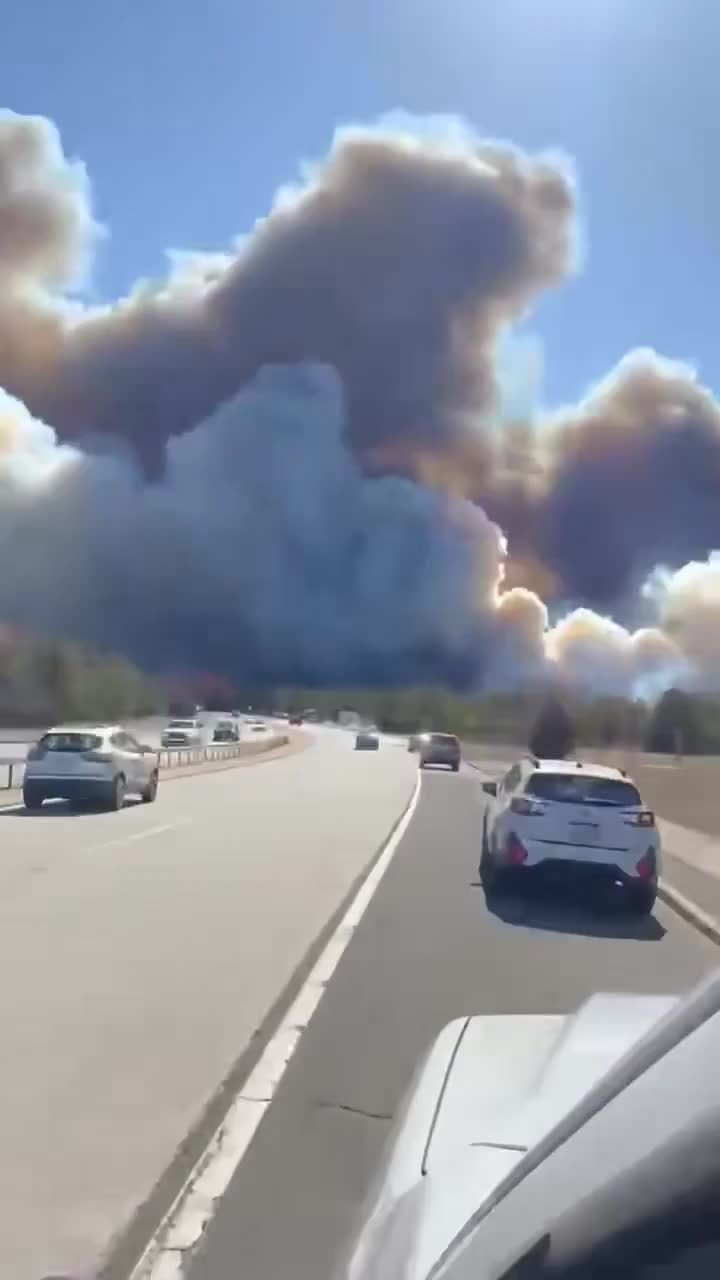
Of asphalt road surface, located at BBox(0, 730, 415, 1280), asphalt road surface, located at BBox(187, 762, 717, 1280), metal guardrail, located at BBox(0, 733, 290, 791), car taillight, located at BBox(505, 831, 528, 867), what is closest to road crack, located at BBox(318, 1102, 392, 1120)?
asphalt road surface, located at BBox(187, 762, 717, 1280)

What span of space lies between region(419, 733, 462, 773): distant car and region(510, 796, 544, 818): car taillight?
41.5 meters

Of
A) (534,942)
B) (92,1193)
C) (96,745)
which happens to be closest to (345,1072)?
(92,1193)

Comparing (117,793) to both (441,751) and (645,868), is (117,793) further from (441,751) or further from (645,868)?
(441,751)

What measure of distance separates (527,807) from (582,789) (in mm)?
677

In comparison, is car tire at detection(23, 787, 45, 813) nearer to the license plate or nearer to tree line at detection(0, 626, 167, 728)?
the license plate

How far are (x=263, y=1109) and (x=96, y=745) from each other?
21570 mm

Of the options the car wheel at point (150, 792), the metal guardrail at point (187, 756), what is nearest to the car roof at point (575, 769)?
the car wheel at point (150, 792)

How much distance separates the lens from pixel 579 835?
15.5 metres

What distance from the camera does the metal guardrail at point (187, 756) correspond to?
113 feet

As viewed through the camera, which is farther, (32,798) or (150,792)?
(150,792)

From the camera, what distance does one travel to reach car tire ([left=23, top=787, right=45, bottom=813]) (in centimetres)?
2744

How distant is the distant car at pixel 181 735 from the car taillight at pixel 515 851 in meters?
46.0

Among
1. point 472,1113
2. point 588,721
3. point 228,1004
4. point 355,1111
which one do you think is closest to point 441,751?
point 588,721

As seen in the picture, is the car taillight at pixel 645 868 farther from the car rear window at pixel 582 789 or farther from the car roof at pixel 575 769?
the car roof at pixel 575 769
